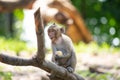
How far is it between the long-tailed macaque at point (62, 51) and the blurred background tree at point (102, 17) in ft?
35.2

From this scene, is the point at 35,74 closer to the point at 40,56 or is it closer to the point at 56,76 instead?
the point at 56,76

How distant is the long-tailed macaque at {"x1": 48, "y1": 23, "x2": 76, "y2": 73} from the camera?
555 centimetres

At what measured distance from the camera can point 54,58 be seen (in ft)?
18.6

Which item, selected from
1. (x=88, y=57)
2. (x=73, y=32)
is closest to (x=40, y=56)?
(x=88, y=57)

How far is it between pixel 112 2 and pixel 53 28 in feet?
44.4

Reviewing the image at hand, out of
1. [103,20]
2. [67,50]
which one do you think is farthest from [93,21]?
[67,50]

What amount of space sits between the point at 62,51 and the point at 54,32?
0.33 metres

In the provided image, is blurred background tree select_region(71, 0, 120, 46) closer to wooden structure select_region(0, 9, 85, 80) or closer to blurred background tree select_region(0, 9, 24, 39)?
blurred background tree select_region(0, 9, 24, 39)

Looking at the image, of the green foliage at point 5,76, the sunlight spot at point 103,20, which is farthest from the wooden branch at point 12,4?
the sunlight spot at point 103,20

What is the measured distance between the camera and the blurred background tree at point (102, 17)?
18172 millimetres

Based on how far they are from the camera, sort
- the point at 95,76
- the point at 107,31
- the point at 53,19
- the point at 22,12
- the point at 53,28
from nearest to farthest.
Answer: the point at 53,28, the point at 95,76, the point at 53,19, the point at 22,12, the point at 107,31

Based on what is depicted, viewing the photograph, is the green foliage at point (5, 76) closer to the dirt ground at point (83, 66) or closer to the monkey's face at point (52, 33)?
the dirt ground at point (83, 66)

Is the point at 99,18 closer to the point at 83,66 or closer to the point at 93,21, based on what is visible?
the point at 93,21

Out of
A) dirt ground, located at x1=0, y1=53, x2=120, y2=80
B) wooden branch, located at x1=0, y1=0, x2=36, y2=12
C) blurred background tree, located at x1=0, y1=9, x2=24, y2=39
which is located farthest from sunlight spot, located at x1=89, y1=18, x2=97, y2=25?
dirt ground, located at x1=0, y1=53, x2=120, y2=80
